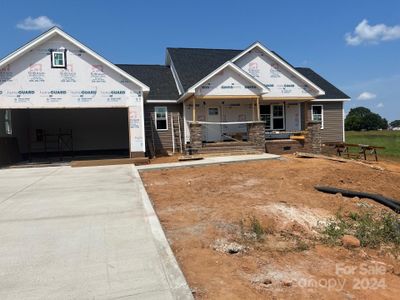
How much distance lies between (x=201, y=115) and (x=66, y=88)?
7.73 metres

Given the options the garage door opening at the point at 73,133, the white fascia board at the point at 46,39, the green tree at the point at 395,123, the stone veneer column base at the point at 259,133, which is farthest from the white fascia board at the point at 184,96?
the green tree at the point at 395,123

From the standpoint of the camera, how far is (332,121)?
23922 mm

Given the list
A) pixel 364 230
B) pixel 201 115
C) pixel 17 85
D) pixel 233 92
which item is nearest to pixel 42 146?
pixel 17 85

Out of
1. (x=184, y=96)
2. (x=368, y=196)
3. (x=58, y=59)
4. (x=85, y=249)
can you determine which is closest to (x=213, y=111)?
(x=184, y=96)

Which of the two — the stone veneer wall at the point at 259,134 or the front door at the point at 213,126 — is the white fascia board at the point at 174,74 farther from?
the stone veneer wall at the point at 259,134

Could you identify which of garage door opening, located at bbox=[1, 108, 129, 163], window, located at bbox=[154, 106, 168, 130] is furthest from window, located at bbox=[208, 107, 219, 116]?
garage door opening, located at bbox=[1, 108, 129, 163]

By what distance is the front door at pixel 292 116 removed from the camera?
2259cm

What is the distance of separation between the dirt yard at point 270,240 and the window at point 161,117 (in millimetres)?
9867

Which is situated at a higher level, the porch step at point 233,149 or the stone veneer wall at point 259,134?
the stone veneer wall at point 259,134

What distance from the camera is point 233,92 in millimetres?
19219

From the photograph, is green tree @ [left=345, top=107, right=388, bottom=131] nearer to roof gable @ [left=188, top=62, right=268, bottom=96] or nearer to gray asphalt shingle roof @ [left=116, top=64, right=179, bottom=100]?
gray asphalt shingle roof @ [left=116, top=64, right=179, bottom=100]

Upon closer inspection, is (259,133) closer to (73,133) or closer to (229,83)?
(229,83)

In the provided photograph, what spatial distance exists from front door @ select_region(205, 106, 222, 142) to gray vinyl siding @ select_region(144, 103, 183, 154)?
175 centimetres

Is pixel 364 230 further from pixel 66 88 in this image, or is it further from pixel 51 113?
pixel 51 113
